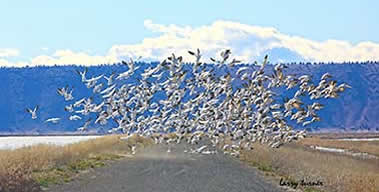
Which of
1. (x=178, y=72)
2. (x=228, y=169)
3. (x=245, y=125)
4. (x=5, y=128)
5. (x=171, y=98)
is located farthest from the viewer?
(x=5, y=128)

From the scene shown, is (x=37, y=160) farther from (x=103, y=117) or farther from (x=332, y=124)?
(x=332, y=124)

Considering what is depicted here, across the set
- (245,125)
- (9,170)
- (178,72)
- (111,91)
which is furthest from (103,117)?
(9,170)

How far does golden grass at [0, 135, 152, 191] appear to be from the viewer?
2059 cm

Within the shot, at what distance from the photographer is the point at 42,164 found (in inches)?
1114

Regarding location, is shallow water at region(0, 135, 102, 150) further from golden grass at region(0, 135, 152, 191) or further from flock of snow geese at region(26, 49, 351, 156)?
flock of snow geese at region(26, 49, 351, 156)

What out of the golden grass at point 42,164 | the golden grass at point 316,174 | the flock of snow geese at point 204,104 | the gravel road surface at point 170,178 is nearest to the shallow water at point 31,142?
the golden grass at point 42,164

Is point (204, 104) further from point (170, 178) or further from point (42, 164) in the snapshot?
point (42, 164)

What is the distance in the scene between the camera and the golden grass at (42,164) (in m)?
20.6

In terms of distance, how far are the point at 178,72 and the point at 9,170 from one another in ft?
41.4

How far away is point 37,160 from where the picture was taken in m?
29.0

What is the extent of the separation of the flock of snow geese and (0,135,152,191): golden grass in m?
4.59

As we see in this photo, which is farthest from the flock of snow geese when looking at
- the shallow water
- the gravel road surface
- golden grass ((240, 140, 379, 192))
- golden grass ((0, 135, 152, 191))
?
the shallow water

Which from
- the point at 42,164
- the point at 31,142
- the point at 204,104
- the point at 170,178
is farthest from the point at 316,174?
the point at 31,142

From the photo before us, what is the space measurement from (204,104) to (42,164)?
1780 centimetres
